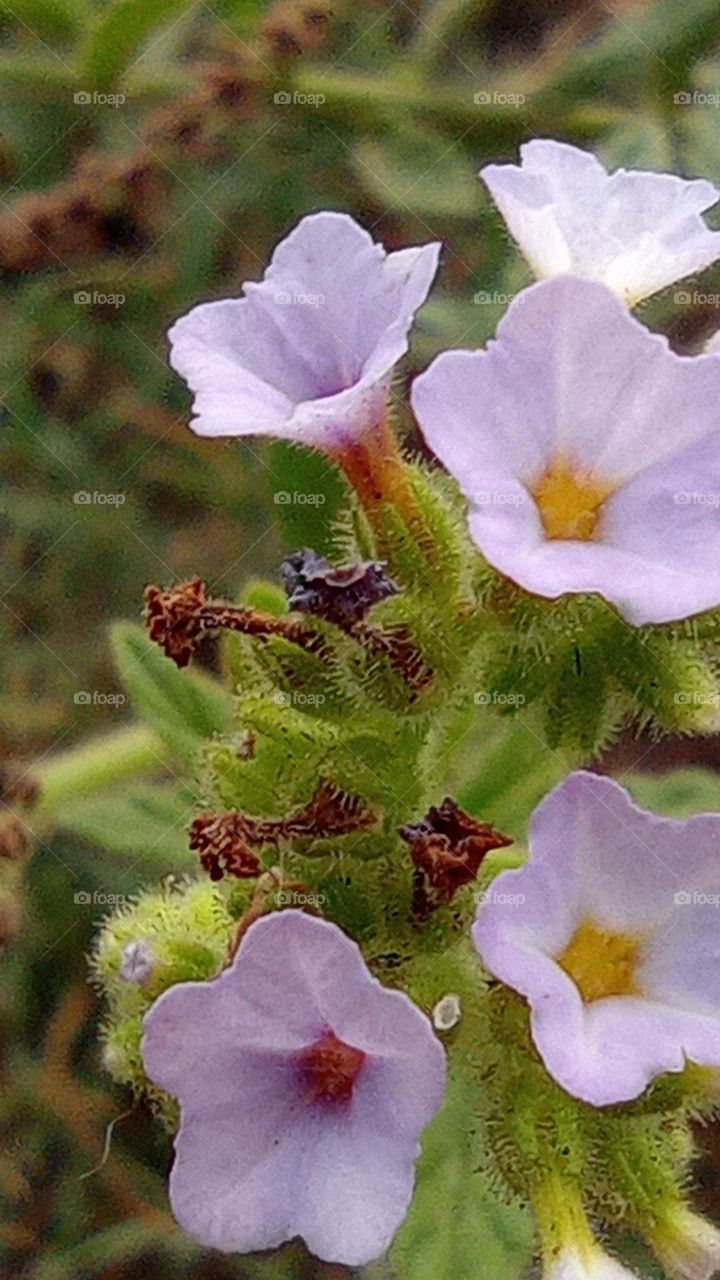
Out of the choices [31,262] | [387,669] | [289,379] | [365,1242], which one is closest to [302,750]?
[387,669]

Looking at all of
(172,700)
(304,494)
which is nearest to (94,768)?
(172,700)

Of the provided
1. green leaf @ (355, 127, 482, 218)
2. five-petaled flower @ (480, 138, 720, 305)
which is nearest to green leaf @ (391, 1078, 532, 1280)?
five-petaled flower @ (480, 138, 720, 305)

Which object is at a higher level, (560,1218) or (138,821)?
(560,1218)

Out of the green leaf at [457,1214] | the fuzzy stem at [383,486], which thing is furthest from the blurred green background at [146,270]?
the fuzzy stem at [383,486]

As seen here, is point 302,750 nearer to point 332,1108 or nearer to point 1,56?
point 332,1108

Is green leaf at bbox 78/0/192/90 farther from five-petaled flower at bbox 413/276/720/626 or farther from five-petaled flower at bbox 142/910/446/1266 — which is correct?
five-petaled flower at bbox 142/910/446/1266

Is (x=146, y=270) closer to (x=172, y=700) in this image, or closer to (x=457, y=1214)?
(x=172, y=700)
